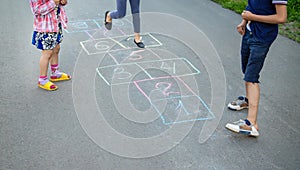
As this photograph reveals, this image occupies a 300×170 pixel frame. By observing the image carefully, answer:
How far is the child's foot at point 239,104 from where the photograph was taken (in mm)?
3833

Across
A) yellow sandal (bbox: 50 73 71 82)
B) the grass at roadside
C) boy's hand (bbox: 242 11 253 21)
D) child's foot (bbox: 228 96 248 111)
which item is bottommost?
the grass at roadside

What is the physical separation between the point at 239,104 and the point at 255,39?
88 centimetres

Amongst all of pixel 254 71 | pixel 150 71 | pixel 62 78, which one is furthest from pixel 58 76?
pixel 254 71

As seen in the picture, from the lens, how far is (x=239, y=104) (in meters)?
3.87

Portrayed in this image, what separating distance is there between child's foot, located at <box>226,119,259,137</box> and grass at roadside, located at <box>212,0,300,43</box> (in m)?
3.38

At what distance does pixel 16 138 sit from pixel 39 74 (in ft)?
4.48

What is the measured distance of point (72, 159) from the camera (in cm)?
291

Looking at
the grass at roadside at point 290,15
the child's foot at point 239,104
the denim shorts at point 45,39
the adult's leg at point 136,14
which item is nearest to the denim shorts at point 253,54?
the child's foot at point 239,104

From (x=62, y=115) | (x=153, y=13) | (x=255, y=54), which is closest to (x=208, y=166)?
(x=255, y=54)

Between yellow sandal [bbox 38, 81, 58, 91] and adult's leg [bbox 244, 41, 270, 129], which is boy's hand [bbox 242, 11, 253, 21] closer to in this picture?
adult's leg [bbox 244, 41, 270, 129]

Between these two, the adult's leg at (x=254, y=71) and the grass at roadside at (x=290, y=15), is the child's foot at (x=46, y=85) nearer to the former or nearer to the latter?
the adult's leg at (x=254, y=71)

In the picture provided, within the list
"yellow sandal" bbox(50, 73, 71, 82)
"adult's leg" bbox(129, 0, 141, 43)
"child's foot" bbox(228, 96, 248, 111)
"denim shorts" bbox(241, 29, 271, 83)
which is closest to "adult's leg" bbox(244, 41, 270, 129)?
"denim shorts" bbox(241, 29, 271, 83)

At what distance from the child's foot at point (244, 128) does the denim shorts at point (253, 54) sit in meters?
0.41

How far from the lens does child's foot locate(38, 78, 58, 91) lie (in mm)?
3971
